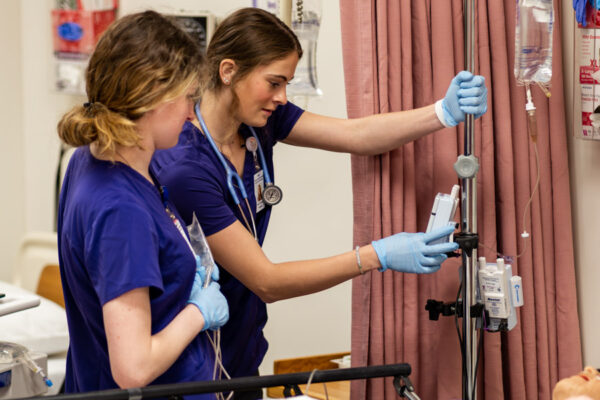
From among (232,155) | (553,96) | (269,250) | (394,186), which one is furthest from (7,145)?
(553,96)

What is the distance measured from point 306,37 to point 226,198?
2.50 ft

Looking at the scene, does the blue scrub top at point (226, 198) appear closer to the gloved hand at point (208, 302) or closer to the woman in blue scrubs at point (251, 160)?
the woman in blue scrubs at point (251, 160)

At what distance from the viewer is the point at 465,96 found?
1.78m

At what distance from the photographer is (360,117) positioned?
76.3 inches

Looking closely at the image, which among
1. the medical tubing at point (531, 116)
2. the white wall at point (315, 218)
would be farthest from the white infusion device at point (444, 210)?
the white wall at point (315, 218)

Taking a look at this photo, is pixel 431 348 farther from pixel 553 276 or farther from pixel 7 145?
pixel 7 145

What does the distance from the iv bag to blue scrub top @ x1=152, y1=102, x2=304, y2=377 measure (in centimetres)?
43

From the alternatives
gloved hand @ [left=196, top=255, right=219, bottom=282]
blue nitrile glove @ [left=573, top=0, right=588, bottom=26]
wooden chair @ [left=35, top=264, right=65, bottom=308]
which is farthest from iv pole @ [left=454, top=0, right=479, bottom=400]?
wooden chair @ [left=35, top=264, right=65, bottom=308]

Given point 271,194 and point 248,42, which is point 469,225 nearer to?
point 271,194

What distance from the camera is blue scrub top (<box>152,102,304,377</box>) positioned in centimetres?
175

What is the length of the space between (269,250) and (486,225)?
3.89 feet

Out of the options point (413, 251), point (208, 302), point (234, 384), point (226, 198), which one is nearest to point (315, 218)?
point (226, 198)

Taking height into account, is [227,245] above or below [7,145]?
below

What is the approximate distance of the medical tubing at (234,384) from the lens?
1287 millimetres
